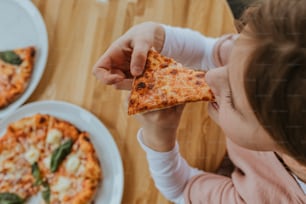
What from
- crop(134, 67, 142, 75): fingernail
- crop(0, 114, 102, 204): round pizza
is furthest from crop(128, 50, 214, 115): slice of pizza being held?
crop(0, 114, 102, 204): round pizza

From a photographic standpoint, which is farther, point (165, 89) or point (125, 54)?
point (125, 54)

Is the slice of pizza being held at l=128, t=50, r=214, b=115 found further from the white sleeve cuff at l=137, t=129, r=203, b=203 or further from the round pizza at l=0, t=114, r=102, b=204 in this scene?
the round pizza at l=0, t=114, r=102, b=204

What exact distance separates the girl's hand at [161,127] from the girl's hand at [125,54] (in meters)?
0.08

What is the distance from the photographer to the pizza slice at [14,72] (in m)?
0.91

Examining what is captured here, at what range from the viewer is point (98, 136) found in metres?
0.88

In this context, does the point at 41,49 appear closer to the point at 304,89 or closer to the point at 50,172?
the point at 50,172

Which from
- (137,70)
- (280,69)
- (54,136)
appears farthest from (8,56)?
(280,69)

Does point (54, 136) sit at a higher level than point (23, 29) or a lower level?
lower

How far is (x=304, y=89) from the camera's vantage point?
0.40 metres

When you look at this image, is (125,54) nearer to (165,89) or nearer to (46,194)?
(165,89)

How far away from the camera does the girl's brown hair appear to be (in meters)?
0.41

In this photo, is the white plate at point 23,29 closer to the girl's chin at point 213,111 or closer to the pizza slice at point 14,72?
the pizza slice at point 14,72

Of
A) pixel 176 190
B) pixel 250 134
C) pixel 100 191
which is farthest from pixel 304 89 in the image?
pixel 100 191

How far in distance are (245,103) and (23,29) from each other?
A: 0.62 m
